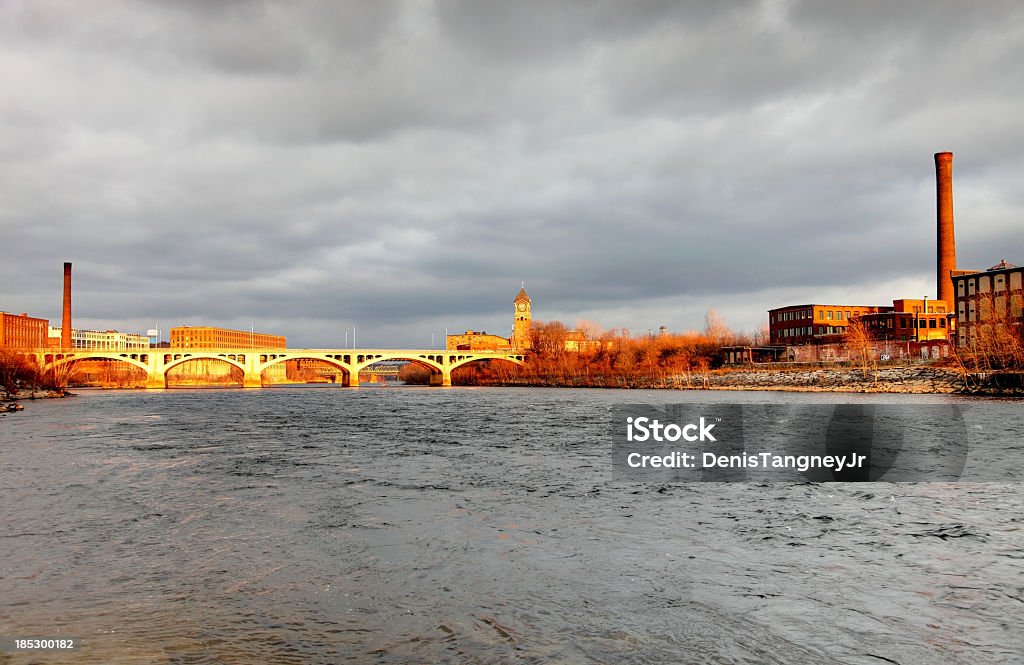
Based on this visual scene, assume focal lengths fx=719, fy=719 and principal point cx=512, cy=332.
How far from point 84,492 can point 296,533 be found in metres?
7.72

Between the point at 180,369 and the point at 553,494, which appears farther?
the point at 180,369

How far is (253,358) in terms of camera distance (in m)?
131

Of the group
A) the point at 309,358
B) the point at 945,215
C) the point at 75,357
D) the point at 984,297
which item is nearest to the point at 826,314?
the point at 945,215

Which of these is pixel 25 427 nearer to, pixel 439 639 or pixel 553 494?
pixel 553 494

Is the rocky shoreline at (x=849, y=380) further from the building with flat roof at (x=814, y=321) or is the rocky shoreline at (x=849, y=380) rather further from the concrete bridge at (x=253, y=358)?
the concrete bridge at (x=253, y=358)

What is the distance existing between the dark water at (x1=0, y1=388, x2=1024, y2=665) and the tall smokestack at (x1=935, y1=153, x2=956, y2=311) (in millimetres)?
106093

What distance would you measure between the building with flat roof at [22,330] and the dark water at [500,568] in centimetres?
16471

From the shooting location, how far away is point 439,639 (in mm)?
7949

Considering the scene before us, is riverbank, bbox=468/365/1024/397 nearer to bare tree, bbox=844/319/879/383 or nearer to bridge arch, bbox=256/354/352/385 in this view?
bare tree, bbox=844/319/879/383

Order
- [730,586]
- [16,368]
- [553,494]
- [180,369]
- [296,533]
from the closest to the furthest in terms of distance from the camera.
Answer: [730,586]
[296,533]
[553,494]
[16,368]
[180,369]

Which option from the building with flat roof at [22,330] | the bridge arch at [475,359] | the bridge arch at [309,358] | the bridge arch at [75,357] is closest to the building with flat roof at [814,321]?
the bridge arch at [475,359]

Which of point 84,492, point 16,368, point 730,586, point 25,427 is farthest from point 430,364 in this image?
point 730,586

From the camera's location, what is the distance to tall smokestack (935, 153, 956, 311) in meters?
107

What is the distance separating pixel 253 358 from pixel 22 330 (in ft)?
265
